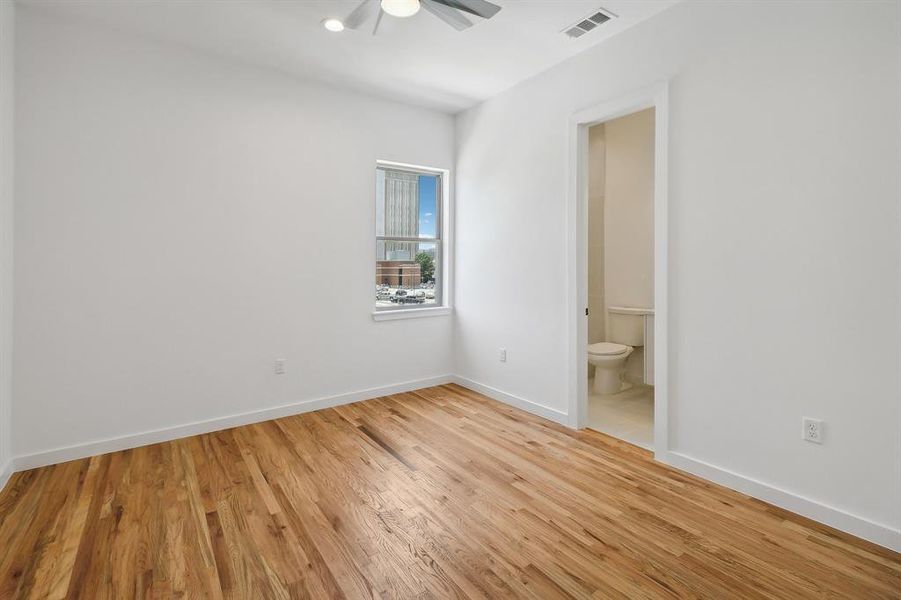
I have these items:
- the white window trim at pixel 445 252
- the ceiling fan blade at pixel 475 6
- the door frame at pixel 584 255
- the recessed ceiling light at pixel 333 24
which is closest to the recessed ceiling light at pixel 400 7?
the ceiling fan blade at pixel 475 6

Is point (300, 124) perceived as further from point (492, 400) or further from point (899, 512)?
point (899, 512)

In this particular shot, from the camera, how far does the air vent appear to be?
2.74 metres

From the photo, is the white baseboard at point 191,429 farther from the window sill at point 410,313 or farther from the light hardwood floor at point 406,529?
the window sill at point 410,313

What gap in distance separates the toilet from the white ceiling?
8.14 ft

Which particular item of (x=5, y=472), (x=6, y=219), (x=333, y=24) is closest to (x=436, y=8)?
(x=333, y=24)

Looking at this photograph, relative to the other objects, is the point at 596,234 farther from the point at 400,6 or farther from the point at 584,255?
the point at 400,6

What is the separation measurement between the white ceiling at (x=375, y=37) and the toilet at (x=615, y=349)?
97.6 inches

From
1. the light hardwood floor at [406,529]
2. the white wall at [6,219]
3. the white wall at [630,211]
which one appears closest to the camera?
the light hardwood floor at [406,529]

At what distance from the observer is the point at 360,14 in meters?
2.42

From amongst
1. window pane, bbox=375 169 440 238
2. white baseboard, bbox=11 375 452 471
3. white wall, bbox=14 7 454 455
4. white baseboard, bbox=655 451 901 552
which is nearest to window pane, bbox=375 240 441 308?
window pane, bbox=375 169 440 238

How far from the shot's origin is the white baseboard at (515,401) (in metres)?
3.55

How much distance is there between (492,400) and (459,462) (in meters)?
1.37

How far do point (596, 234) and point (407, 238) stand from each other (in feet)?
6.55

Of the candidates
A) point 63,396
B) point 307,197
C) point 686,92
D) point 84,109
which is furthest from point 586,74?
point 63,396
